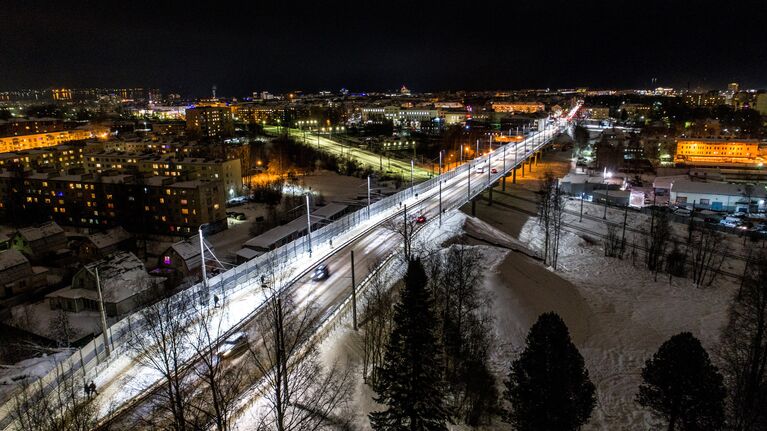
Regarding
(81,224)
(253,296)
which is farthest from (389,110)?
(253,296)

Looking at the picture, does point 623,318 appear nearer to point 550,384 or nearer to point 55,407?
point 550,384

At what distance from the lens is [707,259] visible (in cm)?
3806

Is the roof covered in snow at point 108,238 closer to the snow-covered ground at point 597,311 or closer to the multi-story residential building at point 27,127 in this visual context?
the snow-covered ground at point 597,311

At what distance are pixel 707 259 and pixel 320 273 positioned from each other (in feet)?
107

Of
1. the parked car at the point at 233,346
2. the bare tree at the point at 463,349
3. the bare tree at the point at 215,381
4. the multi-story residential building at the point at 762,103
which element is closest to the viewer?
the bare tree at the point at 215,381

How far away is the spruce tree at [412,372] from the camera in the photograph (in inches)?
522

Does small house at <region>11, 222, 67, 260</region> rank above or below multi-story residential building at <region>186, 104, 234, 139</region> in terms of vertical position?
below

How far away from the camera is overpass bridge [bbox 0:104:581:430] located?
14.5 m

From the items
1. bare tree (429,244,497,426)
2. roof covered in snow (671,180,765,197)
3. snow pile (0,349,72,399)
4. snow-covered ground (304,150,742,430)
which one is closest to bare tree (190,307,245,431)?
snow-covered ground (304,150,742,430)

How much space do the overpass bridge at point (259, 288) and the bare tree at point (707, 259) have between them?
18.4 m

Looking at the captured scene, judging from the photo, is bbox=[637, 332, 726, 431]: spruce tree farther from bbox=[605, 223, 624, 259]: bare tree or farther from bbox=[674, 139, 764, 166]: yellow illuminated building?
bbox=[674, 139, 764, 166]: yellow illuminated building

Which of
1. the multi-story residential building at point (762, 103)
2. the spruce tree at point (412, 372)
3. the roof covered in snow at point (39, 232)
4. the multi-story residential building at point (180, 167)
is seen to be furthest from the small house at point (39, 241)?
the multi-story residential building at point (762, 103)

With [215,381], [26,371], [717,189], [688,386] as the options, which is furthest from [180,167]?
[717,189]

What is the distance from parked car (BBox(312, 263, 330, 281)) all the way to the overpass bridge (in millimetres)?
291
